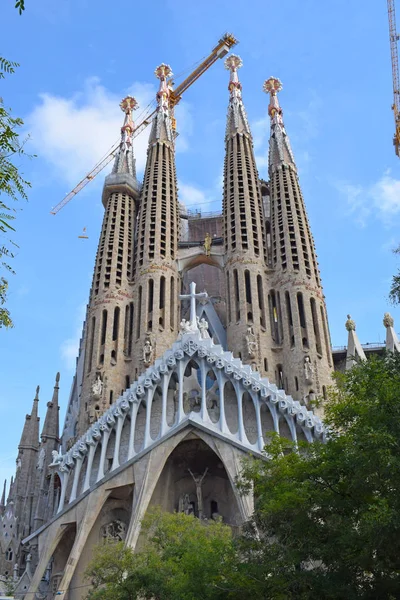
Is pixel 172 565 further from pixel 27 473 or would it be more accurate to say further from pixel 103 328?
pixel 27 473

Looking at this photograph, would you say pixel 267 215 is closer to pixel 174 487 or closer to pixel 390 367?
pixel 174 487

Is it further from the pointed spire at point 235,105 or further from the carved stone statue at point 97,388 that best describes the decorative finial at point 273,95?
the carved stone statue at point 97,388

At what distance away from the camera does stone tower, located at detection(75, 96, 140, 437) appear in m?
31.5

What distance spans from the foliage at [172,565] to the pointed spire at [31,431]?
21.9 m

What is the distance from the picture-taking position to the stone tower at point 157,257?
32.9 m

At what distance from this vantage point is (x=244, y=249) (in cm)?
3512

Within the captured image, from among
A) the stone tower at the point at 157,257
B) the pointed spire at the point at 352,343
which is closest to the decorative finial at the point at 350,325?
the pointed spire at the point at 352,343

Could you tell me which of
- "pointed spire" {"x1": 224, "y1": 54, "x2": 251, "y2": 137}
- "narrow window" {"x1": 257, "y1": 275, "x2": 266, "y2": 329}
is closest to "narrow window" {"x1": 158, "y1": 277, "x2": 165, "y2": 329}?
"narrow window" {"x1": 257, "y1": 275, "x2": 266, "y2": 329}

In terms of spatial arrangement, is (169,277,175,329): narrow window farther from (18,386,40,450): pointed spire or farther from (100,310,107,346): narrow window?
(18,386,40,450): pointed spire

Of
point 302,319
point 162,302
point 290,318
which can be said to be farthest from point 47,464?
point 302,319

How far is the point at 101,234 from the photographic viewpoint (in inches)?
1492

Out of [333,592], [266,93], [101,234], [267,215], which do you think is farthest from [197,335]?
[266,93]

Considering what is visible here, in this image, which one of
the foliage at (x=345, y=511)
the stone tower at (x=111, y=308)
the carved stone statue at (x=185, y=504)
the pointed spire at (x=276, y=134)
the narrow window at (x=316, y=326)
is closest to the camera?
the foliage at (x=345, y=511)

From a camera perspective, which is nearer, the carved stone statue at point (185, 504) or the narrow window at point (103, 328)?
the carved stone statue at point (185, 504)
